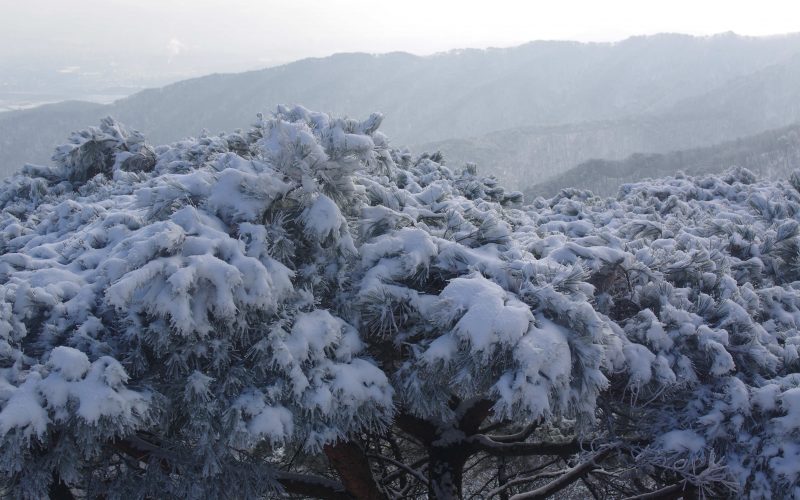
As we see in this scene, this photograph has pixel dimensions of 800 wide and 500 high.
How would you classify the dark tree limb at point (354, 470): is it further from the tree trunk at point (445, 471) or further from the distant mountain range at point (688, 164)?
the distant mountain range at point (688, 164)

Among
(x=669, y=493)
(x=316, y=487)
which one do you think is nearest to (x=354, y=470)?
(x=316, y=487)

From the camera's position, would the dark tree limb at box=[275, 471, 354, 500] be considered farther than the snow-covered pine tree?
Yes

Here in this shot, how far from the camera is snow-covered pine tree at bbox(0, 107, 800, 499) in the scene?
9.51ft

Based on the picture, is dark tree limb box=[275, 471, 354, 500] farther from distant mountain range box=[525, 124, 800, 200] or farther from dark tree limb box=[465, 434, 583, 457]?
distant mountain range box=[525, 124, 800, 200]

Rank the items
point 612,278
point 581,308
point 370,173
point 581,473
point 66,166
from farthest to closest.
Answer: point 66,166
point 370,173
point 581,473
point 612,278
point 581,308

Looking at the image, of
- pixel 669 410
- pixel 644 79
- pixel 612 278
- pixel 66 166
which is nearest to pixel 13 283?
pixel 612 278

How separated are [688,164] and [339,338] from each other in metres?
57.6

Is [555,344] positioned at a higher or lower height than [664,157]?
higher

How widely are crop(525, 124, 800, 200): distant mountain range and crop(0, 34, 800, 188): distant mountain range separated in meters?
23.6

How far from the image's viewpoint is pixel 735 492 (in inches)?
125

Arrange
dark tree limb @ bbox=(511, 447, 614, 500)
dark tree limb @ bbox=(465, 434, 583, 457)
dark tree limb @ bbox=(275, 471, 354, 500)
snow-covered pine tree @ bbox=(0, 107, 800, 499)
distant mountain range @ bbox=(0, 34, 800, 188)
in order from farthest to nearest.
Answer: distant mountain range @ bbox=(0, 34, 800, 188), dark tree limb @ bbox=(465, 434, 583, 457), dark tree limb @ bbox=(275, 471, 354, 500), dark tree limb @ bbox=(511, 447, 614, 500), snow-covered pine tree @ bbox=(0, 107, 800, 499)

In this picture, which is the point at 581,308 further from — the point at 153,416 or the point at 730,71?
the point at 730,71

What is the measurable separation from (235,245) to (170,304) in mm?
512

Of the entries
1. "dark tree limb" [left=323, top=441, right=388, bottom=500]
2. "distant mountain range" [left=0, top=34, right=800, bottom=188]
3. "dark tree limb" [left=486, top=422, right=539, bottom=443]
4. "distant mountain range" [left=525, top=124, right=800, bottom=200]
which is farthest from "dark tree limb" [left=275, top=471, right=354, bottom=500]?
"distant mountain range" [left=0, top=34, right=800, bottom=188]
